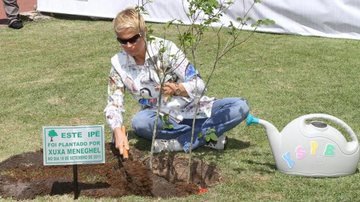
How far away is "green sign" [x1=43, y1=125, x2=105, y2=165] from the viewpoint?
11.3ft

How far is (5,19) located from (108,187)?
7096 mm

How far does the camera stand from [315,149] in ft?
12.5

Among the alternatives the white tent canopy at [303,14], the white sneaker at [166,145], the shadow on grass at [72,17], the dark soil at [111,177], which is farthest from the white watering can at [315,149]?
the shadow on grass at [72,17]

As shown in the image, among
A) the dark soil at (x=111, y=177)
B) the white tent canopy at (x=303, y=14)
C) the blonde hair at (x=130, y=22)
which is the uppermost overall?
the blonde hair at (x=130, y=22)

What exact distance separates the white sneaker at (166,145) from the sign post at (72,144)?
38.7 inches

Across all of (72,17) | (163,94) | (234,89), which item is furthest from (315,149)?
(72,17)

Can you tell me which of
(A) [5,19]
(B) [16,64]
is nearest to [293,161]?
(B) [16,64]

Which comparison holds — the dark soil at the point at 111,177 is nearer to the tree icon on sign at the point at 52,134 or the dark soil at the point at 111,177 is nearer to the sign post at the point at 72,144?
the sign post at the point at 72,144

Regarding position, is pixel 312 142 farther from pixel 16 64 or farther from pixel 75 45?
pixel 75 45

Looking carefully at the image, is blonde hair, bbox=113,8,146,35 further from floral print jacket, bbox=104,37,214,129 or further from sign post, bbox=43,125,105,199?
sign post, bbox=43,125,105,199

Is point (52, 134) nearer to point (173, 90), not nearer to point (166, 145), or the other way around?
point (173, 90)

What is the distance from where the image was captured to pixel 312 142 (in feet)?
12.4

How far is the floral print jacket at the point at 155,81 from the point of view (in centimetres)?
408

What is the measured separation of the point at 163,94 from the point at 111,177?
0.60 m
